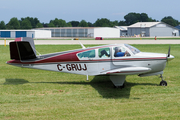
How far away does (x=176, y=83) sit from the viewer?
1088 centimetres

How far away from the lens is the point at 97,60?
10.0 metres

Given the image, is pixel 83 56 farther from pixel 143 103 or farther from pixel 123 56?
pixel 143 103

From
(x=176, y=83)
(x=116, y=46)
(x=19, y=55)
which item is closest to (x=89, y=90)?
(x=116, y=46)

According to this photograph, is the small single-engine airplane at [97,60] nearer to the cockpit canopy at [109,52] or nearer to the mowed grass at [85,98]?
the cockpit canopy at [109,52]

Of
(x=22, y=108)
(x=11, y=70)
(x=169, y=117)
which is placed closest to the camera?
(x=169, y=117)

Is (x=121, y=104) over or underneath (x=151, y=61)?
underneath

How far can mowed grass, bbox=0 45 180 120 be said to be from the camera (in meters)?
6.92

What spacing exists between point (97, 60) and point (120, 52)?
1.05 meters

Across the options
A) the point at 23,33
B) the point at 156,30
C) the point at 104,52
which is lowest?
the point at 104,52

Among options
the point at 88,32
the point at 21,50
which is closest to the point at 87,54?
the point at 21,50

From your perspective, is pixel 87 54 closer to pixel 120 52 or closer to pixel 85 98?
pixel 120 52

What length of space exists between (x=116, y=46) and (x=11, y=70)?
7743 mm

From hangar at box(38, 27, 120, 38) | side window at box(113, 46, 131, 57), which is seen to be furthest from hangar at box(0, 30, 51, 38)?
side window at box(113, 46, 131, 57)

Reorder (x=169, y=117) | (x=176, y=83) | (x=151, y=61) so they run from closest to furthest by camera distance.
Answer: (x=169, y=117) < (x=151, y=61) < (x=176, y=83)
